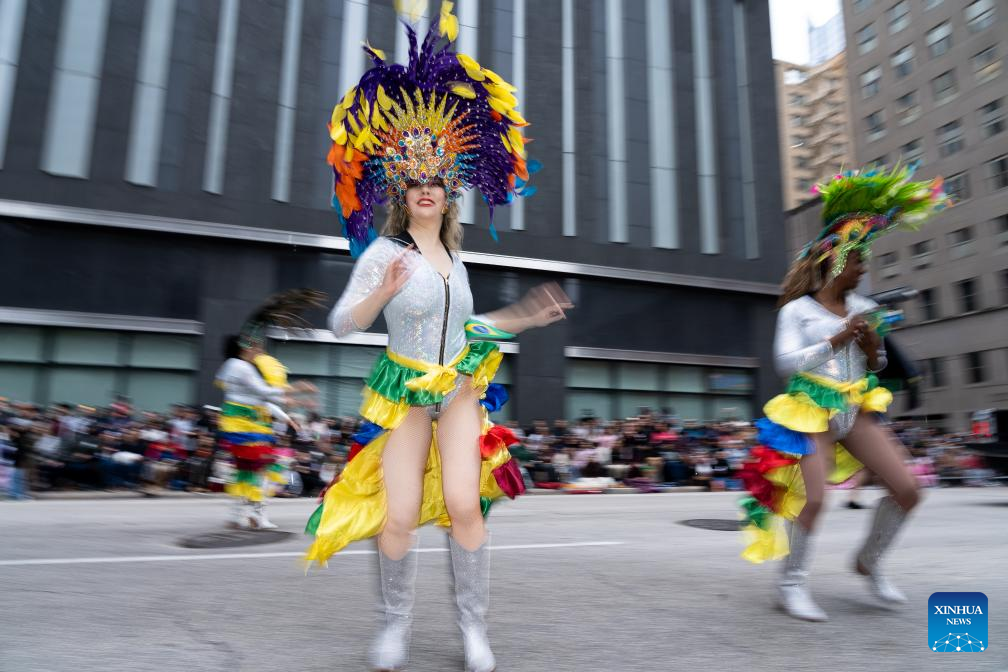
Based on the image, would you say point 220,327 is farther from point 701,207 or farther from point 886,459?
point 886,459

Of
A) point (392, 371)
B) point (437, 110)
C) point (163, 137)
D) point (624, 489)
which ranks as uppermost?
point (163, 137)

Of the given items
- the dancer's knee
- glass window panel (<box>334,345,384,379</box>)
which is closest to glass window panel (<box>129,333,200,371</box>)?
glass window panel (<box>334,345,384,379</box>)

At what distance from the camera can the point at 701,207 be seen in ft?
80.7

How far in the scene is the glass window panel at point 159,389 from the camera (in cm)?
1880

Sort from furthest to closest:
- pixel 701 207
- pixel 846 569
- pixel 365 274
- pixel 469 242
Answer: pixel 701 207 → pixel 469 242 → pixel 846 569 → pixel 365 274

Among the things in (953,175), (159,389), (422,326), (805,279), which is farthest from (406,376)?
(953,175)

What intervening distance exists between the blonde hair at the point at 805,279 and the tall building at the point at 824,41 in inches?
2963

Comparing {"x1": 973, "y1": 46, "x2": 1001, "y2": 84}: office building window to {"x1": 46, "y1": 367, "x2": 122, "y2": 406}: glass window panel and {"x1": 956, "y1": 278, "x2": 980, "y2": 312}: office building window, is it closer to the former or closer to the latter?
{"x1": 956, "y1": 278, "x2": 980, "y2": 312}: office building window

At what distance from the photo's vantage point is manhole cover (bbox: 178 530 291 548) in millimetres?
5793

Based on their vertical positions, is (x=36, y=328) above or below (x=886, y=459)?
above

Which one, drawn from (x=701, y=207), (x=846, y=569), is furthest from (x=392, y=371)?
(x=701, y=207)

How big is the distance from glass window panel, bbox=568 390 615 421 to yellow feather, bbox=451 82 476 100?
19593 millimetres

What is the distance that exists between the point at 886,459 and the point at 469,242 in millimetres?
18582

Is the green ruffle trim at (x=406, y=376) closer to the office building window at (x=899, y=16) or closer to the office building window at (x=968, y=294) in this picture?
the office building window at (x=968, y=294)
